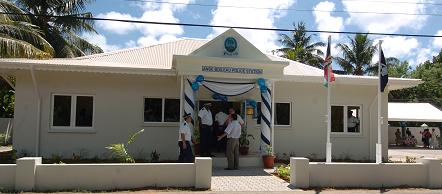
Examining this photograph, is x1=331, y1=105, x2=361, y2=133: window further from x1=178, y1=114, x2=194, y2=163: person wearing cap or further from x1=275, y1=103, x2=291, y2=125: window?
x1=178, y1=114, x2=194, y2=163: person wearing cap

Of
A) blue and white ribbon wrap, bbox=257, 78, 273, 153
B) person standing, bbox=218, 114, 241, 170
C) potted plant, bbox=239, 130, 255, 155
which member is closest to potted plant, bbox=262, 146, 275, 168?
blue and white ribbon wrap, bbox=257, 78, 273, 153

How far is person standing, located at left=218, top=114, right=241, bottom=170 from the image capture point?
13.8 metres

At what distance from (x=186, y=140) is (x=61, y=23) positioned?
2189 centimetres

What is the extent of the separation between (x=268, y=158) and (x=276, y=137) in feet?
10.1

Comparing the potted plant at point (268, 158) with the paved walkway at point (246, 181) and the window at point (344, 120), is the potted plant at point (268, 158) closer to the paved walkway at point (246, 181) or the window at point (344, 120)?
the paved walkway at point (246, 181)

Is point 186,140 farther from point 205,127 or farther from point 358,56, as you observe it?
point 358,56

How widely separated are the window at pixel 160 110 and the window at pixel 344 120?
241 inches

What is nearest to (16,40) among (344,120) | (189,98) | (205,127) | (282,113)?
(189,98)

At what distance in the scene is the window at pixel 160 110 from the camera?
55.9 feet

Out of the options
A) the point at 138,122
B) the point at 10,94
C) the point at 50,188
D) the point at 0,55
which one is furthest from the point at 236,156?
the point at 10,94

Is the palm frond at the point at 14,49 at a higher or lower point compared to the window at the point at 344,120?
higher

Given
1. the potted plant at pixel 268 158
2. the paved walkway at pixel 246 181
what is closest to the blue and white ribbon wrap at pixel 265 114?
the potted plant at pixel 268 158

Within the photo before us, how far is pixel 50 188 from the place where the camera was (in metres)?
10.5

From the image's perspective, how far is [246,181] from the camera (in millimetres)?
12211
